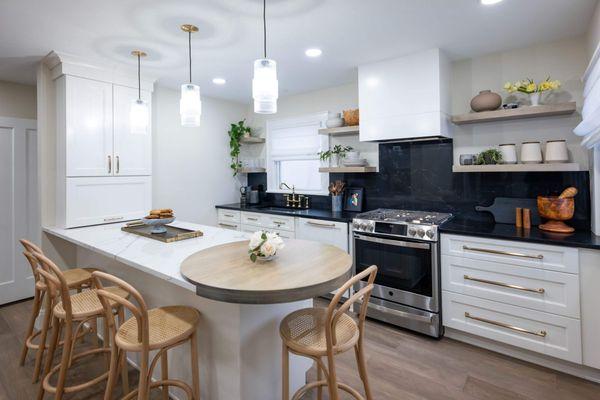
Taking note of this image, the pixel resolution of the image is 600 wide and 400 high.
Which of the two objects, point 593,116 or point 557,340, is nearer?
point 593,116

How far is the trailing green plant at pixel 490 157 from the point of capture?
2789 millimetres

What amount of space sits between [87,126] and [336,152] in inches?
101

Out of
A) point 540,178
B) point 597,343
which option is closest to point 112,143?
point 540,178

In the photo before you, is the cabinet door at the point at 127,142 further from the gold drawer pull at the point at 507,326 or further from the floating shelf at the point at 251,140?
the gold drawer pull at the point at 507,326

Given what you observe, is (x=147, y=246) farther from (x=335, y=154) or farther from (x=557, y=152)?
(x=557, y=152)

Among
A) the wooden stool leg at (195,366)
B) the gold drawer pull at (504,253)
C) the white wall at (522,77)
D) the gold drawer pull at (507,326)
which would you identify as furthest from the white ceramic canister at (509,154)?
Answer: the wooden stool leg at (195,366)

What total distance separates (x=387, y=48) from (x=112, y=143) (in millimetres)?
2730

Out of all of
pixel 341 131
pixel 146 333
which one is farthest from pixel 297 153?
pixel 146 333

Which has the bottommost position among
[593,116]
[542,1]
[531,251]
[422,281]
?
[422,281]

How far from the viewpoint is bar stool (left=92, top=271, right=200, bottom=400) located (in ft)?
4.68

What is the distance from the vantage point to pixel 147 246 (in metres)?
2.24

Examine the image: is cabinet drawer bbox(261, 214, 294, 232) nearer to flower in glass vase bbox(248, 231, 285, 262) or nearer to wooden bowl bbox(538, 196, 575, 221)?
flower in glass vase bbox(248, 231, 285, 262)

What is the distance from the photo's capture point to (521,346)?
2361 mm

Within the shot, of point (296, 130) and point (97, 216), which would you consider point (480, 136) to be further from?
point (97, 216)
